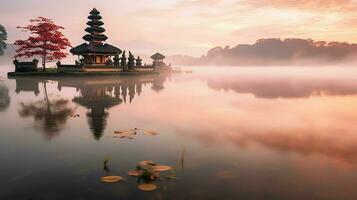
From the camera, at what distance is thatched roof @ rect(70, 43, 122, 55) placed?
58.1 meters

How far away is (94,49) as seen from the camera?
58688 mm

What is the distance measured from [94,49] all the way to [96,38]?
16.5 ft

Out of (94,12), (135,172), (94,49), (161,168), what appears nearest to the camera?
(135,172)

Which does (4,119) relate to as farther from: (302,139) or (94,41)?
(94,41)

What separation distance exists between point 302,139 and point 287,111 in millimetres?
8439

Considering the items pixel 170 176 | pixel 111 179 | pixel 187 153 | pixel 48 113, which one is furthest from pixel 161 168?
pixel 48 113

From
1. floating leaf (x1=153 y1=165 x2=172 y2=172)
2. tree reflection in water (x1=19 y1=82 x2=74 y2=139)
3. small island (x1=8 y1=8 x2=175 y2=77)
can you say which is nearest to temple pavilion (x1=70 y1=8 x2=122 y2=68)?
small island (x1=8 y1=8 x2=175 y2=77)

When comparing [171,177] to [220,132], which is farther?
[220,132]

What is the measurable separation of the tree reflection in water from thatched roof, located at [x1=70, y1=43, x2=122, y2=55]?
112 feet

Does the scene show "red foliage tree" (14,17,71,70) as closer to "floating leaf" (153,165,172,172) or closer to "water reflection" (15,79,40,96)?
"water reflection" (15,79,40,96)

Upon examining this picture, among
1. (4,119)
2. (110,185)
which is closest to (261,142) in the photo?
(110,185)

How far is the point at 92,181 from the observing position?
314 inches

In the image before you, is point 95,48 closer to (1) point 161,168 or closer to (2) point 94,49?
(2) point 94,49

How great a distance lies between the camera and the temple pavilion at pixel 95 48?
193ft
